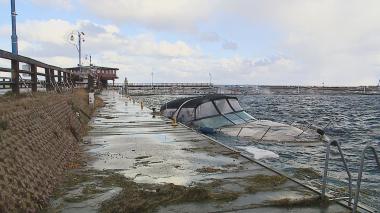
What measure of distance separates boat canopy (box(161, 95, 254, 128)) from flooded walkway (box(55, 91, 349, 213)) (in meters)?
10.3

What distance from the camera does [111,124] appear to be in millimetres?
19812

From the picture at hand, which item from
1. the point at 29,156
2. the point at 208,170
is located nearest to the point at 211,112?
the point at 208,170

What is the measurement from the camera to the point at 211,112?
2714 cm

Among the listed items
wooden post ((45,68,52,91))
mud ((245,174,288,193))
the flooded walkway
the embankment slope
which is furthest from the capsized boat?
the embankment slope

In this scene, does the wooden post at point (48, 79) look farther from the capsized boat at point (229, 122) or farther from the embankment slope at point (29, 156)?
the capsized boat at point (229, 122)

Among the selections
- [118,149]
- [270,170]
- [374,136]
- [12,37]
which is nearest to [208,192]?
[270,170]

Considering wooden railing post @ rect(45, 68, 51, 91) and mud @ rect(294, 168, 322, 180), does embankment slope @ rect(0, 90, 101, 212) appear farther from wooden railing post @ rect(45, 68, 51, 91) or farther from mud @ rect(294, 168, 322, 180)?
wooden railing post @ rect(45, 68, 51, 91)

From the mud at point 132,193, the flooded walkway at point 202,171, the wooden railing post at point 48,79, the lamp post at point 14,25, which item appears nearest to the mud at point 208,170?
the flooded walkway at point 202,171

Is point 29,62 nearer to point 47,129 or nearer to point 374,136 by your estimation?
point 47,129

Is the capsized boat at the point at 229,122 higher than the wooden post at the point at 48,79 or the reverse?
the reverse

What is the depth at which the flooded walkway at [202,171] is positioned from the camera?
22.1ft

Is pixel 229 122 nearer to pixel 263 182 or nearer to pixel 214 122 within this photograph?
pixel 214 122

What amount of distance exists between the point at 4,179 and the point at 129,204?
187 centimetres

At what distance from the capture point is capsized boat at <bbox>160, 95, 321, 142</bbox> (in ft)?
74.7
